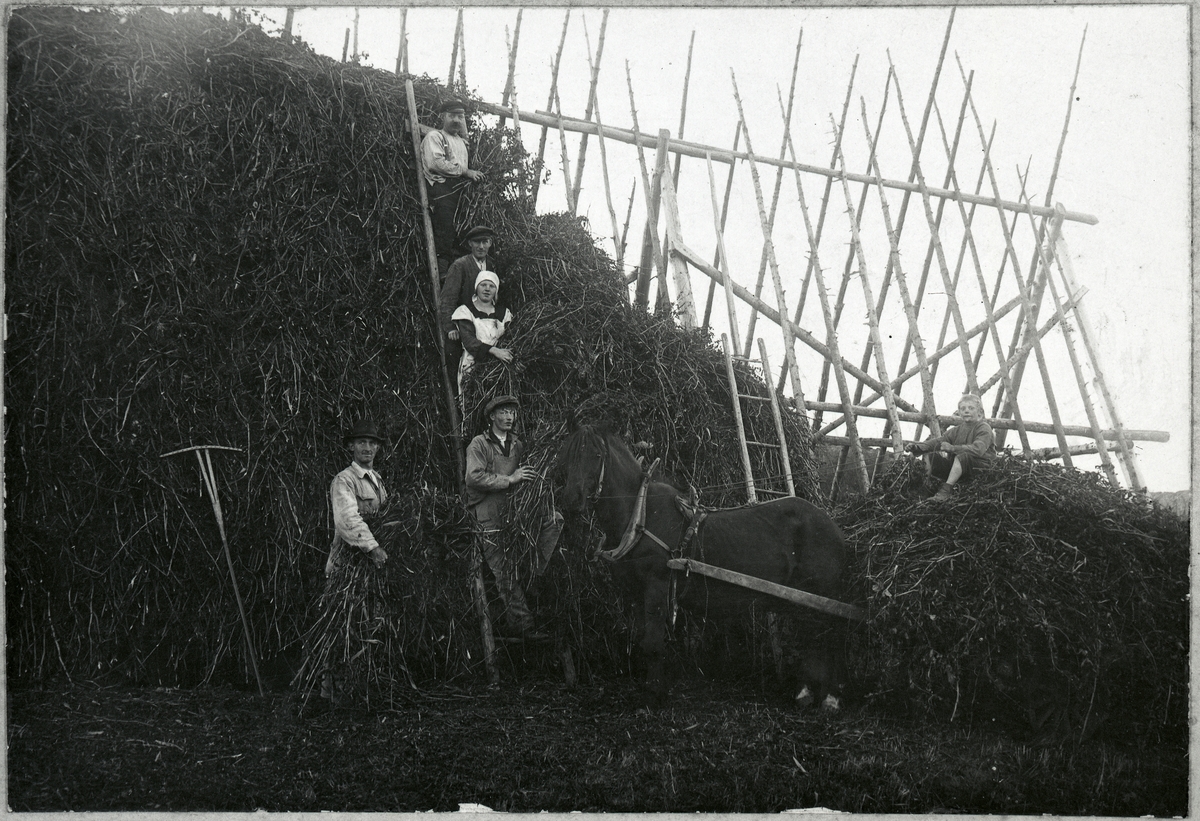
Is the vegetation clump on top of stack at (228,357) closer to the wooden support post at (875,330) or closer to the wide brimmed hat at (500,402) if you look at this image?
the wide brimmed hat at (500,402)

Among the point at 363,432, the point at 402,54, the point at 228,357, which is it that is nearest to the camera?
the point at 363,432

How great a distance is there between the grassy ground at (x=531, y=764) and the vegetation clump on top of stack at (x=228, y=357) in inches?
24.3

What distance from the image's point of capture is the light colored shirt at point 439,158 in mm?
7016

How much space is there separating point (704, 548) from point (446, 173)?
12.1 feet

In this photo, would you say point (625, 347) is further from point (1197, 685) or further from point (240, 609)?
point (1197, 685)

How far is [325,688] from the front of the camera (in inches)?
204

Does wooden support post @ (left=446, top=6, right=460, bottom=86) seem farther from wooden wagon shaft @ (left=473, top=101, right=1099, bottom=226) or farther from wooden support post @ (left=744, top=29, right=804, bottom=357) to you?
wooden support post @ (left=744, top=29, right=804, bottom=357)

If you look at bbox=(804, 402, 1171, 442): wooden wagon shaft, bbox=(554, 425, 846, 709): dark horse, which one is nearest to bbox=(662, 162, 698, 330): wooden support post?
bbox=(804, 402, 1171, 442): wooden wagon shaft

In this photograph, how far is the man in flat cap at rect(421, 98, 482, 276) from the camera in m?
7.02

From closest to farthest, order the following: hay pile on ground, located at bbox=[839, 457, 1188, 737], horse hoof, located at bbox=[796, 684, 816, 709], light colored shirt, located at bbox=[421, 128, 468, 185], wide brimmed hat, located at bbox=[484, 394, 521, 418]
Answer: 1. hay pile on ground, located at bbox=[839, 457, 1188, 737]
2. horse hoof, located at bbox=[796, 684, 816, 709]
3. wide brimmed hat, located at bbox=[484, 394, 521, 418]
4. light colored shirt, located at bbox=[421, 128, 468, 185]

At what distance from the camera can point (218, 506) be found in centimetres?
552

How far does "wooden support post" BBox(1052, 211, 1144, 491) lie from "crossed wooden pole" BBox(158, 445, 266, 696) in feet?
20.9

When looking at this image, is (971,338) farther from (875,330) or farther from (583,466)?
(583,466)

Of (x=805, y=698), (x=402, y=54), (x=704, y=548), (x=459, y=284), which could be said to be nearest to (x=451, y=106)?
(x=402, y=54)
